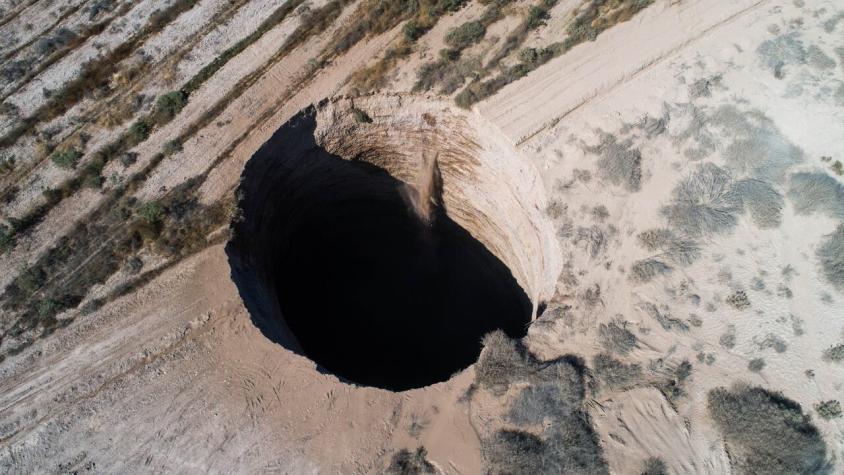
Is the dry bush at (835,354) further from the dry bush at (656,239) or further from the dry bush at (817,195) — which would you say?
the dry bush at (656,239)

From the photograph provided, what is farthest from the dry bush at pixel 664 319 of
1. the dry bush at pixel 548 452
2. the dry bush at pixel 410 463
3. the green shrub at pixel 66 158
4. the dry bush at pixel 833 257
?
the green shrub at pixel 66 158

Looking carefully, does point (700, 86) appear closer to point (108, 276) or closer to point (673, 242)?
point (673, 242)

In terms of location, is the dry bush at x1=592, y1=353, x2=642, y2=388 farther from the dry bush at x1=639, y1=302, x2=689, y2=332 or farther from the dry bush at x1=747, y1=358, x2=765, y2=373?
the dry bush at x1=747, y1=358, x2=765, y2=373

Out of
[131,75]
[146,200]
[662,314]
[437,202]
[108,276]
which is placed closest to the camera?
[662,314]

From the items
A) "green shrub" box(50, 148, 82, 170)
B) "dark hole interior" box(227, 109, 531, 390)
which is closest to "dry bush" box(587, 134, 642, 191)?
"dark hole interior" box(227, 109, 531, 390)

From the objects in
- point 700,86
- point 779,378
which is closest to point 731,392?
point 779,378

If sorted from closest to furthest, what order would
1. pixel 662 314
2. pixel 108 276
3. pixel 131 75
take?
1. pixel 662 314
2. pixel 108 276
3. pixel 131 75

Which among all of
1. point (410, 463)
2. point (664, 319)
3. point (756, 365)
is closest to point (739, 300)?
point (756, 365)

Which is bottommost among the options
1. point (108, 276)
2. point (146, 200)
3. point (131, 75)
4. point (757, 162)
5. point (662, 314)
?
point (662, 314)
